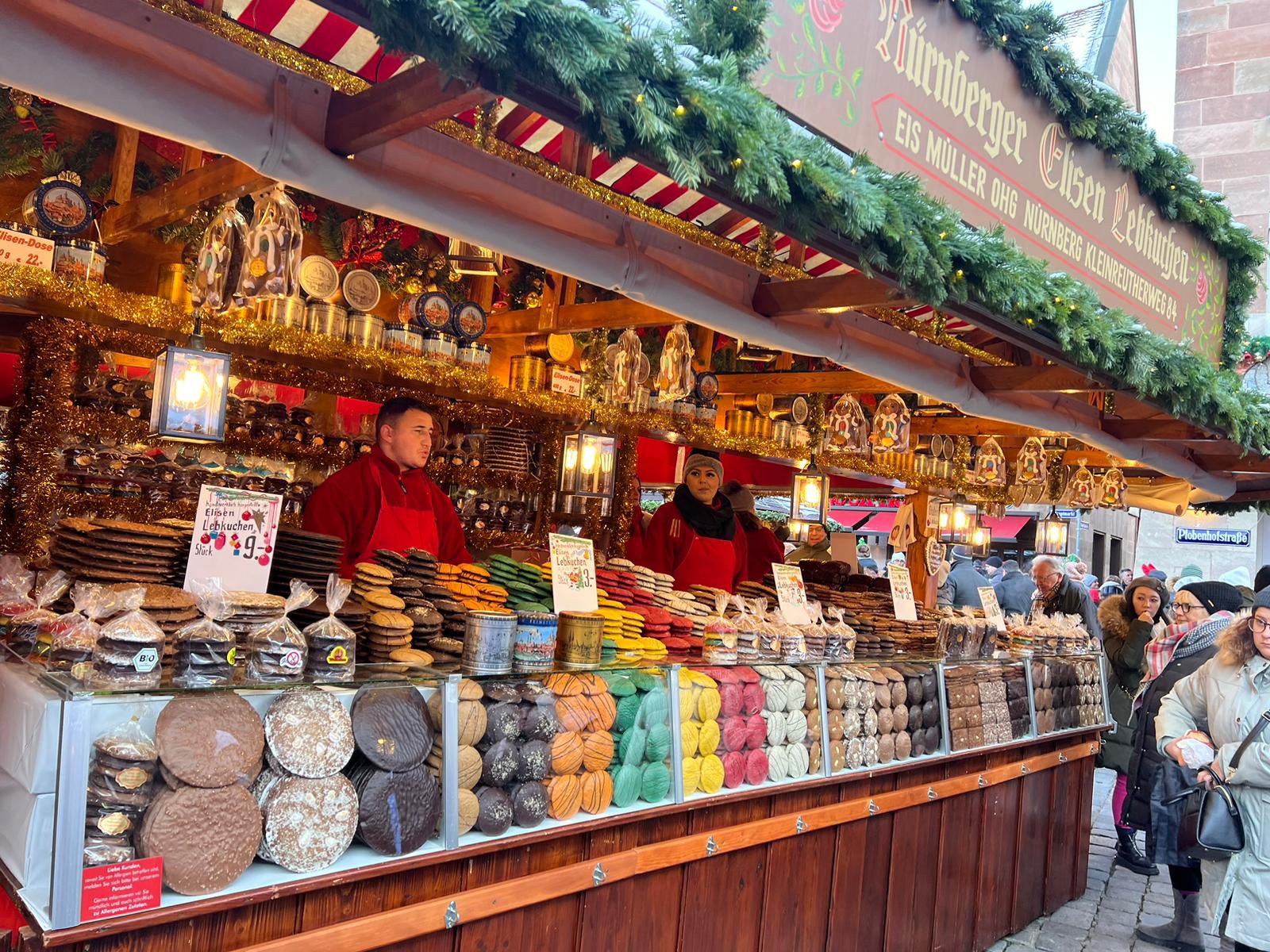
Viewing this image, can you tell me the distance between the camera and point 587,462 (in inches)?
220

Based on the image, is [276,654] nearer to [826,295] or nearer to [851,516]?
[826,295]

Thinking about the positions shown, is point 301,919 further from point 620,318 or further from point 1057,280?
point 1057,280

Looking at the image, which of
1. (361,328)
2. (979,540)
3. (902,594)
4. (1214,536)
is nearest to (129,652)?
(361,328)

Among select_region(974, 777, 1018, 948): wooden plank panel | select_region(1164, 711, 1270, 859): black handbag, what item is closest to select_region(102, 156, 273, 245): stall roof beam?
select_region(1164, 711, 1270, 859): black handbag

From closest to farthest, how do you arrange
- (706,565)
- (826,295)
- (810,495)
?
(826,295) → (706,565) → (810,495)

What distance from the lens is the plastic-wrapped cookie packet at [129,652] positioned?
211 cm

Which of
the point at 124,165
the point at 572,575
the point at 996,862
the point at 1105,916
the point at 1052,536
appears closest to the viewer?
the point at 572,575

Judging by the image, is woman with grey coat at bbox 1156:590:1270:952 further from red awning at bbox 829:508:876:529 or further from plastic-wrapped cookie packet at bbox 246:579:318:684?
red awning at bbox 829:508:876:529

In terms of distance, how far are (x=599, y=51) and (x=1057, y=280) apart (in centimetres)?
282

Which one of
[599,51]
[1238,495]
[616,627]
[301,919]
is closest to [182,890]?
[301,919]

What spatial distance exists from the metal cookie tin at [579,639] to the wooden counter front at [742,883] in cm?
50

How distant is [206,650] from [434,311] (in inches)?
156

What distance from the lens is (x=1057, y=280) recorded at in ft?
14.0

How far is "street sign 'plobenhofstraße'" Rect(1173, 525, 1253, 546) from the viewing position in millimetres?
15859
